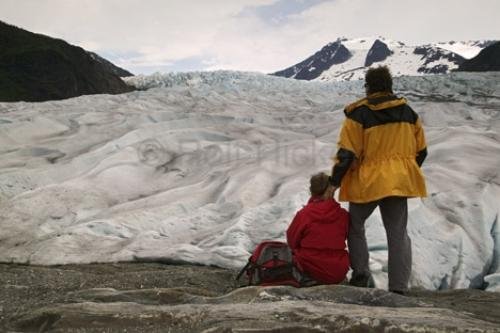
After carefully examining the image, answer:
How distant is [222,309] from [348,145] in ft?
A: 5.90

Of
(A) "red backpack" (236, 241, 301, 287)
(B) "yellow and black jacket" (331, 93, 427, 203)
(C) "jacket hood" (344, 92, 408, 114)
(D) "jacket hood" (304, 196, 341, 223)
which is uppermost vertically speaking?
(C) "jacket hood" (344, 92, 408, 114)

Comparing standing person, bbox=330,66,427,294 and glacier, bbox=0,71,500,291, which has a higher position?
standing person, bbox=330,66,427,294

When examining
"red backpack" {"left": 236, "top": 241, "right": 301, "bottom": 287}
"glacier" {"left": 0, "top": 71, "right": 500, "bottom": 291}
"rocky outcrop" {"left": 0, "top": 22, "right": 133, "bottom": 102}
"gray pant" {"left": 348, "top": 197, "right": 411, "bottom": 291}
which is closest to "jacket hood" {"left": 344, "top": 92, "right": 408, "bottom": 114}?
"gray pant" {"left": 348, "top": 197, "right": 411, "bottom": 291}

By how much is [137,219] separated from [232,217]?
4.14 ft

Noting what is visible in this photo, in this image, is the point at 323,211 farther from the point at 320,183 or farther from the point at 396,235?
the point at 396,235

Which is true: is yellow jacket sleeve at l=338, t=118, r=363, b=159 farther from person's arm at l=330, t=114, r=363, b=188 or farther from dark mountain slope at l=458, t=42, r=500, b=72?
dark mountain slope at l=458, t=42, r=500, b=72

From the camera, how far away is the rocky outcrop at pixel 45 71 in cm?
4984

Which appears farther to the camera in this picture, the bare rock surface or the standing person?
the standing person

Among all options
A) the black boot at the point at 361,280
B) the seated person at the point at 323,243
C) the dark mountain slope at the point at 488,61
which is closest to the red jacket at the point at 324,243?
the seated person at the point at 323,243

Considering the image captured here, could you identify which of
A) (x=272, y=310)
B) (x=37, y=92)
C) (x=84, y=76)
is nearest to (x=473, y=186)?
(x=272, y=310)

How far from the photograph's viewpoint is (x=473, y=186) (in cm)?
743

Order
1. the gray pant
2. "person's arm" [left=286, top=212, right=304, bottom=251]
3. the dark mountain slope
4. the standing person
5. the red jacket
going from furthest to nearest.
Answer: the dark mountain slope, "person's arm" [left=286, top=212, right=304, bottom=251], the red jacket, the gray pant, the standing person

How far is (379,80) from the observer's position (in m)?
4.55

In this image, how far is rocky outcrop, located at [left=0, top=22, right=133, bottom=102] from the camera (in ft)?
164
